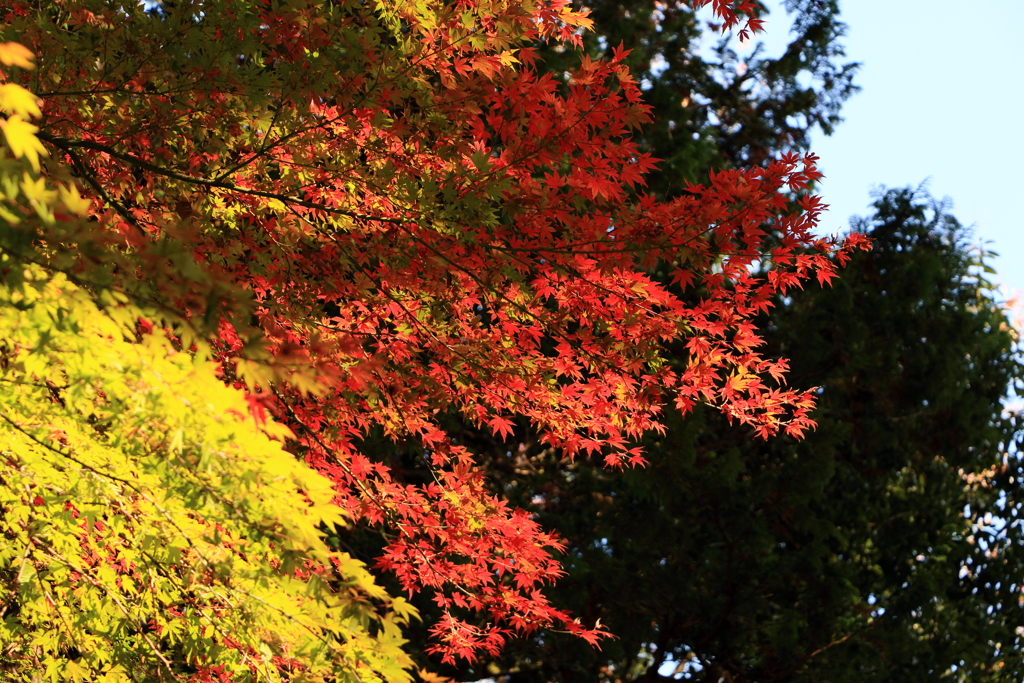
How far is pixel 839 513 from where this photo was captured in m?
8.40

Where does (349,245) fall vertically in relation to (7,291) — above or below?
above

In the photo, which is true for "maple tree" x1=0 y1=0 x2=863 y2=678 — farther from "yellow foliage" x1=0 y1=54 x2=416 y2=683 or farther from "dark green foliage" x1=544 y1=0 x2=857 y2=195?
"dark green foliage" x1=544 y1=0 x2=857 y2=195

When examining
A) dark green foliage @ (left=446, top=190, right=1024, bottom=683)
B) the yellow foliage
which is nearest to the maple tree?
the yellow foliage

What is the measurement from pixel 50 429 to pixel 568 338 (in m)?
2.09

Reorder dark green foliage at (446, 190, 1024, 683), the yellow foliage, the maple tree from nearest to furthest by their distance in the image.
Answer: the yellow foliage < the maple tree < dark green foliage at (446, 190, 1024, 683)

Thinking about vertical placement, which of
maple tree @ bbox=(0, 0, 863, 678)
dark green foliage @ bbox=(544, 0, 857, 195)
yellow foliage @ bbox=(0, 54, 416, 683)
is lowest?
yellow foliage @ bbox=(0, 54, 416, 683)

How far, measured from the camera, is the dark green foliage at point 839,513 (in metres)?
7.51

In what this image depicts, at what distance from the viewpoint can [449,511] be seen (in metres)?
3.99

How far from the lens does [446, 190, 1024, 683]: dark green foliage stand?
751 cm

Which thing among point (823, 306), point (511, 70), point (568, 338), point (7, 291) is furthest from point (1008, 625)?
point (7, 291)

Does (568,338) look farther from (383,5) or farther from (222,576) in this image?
(222,576)

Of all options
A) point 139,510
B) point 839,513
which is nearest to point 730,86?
point 839,513

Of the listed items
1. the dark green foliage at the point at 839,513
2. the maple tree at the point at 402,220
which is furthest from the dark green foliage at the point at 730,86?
the maple tree at the point at 402,220

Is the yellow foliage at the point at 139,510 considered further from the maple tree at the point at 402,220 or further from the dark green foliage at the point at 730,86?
the dark green foliage at the point at 730,86
